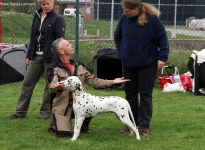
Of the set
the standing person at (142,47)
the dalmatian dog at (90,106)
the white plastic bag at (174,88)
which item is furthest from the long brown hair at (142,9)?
the white plastic bag at (174,88)

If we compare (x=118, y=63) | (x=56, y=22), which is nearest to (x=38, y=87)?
(x=118, y=63)

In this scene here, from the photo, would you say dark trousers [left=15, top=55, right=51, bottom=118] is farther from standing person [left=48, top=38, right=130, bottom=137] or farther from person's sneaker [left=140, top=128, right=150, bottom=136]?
person's sneaker [left=140, top=128, right=150, bottom=136]

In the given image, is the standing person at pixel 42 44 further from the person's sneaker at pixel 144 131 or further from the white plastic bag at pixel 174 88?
the white plastic bag at pixel 174 88

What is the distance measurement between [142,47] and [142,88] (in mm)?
493

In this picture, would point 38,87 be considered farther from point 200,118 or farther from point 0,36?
point 200,118

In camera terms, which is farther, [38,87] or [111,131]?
[38,87]

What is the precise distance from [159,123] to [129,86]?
0.89 m

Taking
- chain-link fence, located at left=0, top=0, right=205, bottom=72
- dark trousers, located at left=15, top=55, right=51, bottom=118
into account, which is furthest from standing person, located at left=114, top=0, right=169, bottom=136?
chain-link fence, located at left=0, top=0, right=205, bottom=72

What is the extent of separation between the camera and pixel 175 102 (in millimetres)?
8930

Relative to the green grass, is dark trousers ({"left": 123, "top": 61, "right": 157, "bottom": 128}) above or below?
above

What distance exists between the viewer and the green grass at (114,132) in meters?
5.93

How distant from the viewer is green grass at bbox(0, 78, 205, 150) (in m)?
5.93

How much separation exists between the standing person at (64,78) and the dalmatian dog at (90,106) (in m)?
0.20

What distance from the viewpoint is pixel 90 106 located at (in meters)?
6.12
